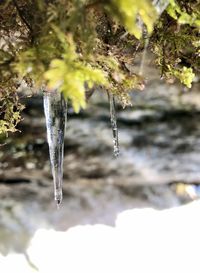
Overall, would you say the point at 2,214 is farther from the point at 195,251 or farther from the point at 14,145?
the point at 195,251

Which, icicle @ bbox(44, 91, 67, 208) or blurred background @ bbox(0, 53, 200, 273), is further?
blurred background @ bbox(0, 53, 200, 273)

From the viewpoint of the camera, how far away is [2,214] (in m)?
4.37

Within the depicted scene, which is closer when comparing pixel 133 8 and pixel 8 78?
pixel 133 8

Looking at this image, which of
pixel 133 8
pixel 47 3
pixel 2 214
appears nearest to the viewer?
pixel 133 8

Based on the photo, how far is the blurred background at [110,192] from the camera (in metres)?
3.88

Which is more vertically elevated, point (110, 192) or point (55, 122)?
point (55, 122)

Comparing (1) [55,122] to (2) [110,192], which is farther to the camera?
(2) [110,192]

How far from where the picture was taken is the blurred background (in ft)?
12.7

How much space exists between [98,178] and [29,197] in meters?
0.90

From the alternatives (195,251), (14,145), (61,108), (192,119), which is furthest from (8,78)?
(192,119)

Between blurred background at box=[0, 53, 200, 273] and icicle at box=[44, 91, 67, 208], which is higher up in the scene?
icicle at box=[44, 91, 67, 208]

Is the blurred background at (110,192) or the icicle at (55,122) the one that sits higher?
the icicle at (55,122)

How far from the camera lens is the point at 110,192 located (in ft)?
15.1

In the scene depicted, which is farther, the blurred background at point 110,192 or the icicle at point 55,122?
the blurred background at point 110,192
